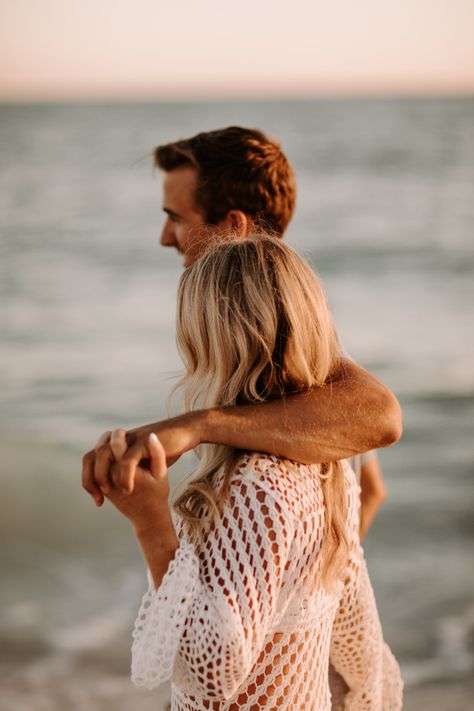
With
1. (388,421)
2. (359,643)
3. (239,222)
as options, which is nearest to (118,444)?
(388,421)

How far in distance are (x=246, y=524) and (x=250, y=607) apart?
0.16 metres

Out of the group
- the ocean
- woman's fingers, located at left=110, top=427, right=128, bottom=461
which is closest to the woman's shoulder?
woman's fingers, located at left=110, top=427, right=128, bottom=461

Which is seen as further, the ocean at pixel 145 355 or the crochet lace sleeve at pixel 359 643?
the ocean at pixel 145 355

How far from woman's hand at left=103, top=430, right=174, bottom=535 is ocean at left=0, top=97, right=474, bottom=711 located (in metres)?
0.47

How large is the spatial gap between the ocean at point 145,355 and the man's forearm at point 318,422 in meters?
0.33

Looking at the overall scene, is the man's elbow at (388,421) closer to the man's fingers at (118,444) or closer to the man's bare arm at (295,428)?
the man's bare arm at (295,428)

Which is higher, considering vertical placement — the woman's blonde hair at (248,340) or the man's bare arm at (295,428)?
the woman's blonde hair at (248,340)

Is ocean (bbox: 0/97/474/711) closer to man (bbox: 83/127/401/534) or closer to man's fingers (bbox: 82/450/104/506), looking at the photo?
man (bbox: 83/127/401/534)

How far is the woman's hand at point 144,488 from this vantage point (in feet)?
5.28

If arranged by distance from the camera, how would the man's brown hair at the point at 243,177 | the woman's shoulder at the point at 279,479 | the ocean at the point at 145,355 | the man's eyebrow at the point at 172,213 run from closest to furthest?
the woman's shoulder at the point at 279,479
the man's brown hair at the point at 243,177
the man's eyebrow at the point at 172,213
the ocean at the point at 145,355

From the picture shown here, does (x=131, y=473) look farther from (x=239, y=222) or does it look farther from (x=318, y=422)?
(x=239, y=222)

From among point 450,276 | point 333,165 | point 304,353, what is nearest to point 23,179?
point 333,165

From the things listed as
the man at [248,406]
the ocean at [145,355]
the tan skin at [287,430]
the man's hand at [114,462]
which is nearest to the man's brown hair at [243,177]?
the man at [248,406]

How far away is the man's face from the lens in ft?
10.1
